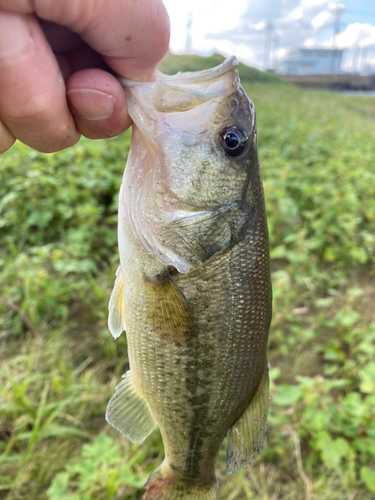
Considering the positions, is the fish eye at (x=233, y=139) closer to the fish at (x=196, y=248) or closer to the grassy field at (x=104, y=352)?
the fish at (x=196, y=248)

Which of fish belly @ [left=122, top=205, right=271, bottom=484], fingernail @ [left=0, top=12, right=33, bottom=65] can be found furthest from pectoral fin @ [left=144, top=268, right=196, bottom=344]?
fingernail @ [left=0, top=12, right=33, bottom=65]

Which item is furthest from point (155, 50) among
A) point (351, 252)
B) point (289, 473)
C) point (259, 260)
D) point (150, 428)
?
point (351, 252)

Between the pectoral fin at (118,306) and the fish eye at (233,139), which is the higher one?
the fish eye at (233,139)

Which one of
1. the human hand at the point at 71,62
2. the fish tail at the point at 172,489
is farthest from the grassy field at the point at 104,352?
the human hand at the point at 71,62

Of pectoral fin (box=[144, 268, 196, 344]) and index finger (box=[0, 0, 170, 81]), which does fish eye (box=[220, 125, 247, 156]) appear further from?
pectoral fin (box=[144, 268, 196, 344])

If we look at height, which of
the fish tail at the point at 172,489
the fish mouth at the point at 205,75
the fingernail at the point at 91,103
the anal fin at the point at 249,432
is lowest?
the fish tail at the point at 172,489

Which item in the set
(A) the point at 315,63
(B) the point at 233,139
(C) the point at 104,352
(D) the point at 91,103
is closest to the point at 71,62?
(D) the point at 91,103

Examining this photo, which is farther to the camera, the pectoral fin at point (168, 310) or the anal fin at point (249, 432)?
the anal fin at point (249, 432)
